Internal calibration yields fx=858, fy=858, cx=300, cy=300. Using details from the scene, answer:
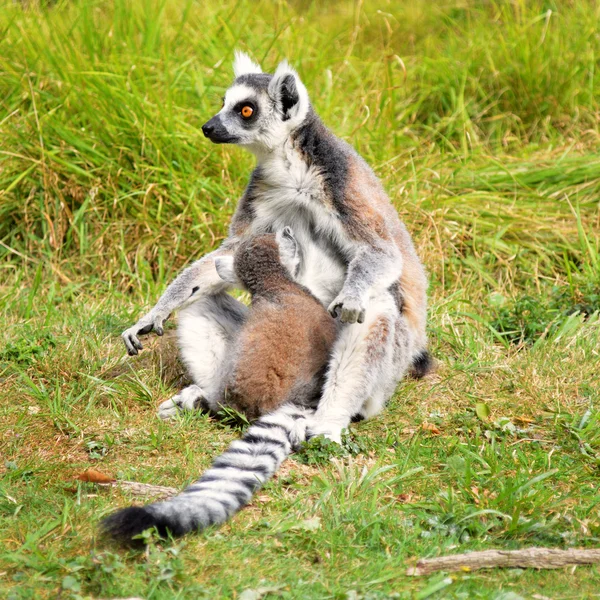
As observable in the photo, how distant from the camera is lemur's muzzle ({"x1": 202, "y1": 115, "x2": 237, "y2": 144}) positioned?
4203 mm

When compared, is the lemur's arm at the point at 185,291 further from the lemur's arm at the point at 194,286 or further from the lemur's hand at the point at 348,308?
the lemur's hand at the point at 348,308

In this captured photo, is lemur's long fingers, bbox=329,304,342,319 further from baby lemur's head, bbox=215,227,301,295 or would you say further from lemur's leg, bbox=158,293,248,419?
lemur's leg, bbox=158,293,248,419

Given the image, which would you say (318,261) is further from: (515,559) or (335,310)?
(515,559)

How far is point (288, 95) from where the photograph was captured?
424cm

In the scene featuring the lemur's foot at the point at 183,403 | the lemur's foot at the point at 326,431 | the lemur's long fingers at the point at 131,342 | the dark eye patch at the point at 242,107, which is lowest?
the lemur's foot at the point at 183,403

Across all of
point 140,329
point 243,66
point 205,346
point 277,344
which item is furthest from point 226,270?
point 243,66

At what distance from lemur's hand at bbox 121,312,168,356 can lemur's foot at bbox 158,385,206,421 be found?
326 millimetres

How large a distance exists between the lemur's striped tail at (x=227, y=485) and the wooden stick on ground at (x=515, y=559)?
723mm

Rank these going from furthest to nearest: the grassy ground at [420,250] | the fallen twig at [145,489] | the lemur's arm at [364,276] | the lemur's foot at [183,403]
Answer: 1. the lemur's foot at [183,403]
2. the lemur's arm at [364,276]
3. the fallen twig at [145,489]
4. the grassy ground at [420,250]

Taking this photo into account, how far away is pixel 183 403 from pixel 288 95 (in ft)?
5.21

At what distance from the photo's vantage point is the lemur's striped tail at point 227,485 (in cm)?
270

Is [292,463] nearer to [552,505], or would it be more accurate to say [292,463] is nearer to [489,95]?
[552,505]

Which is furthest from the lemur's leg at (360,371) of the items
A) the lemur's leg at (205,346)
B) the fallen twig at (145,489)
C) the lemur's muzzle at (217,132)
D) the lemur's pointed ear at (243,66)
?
the lemur's pointed ear at (243,66)

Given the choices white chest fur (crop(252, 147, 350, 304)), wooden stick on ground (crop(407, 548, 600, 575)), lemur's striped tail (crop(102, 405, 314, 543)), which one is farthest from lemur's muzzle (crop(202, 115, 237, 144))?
wooden stick on ground (crop(407, 548, 600, 575))
